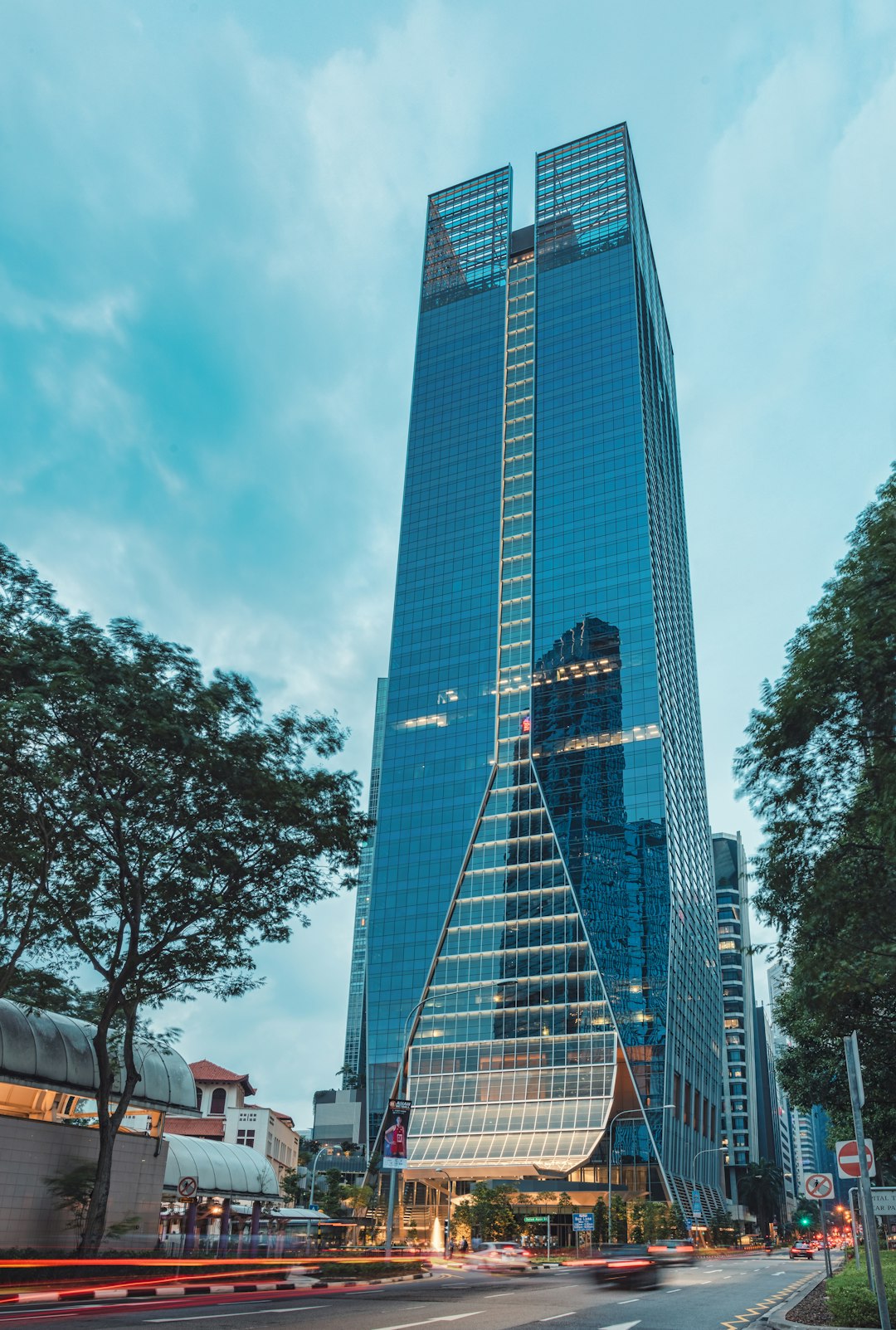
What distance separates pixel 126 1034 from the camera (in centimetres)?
3447

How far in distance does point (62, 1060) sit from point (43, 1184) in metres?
4.57

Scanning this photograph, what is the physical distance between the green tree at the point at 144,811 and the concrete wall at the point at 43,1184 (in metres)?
3.80

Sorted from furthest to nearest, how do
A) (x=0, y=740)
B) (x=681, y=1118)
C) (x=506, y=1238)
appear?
(x=681, y=1118), (x=506, y=1238), (x=0, y=740)

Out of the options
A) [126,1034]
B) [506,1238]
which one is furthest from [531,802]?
[126,1034]

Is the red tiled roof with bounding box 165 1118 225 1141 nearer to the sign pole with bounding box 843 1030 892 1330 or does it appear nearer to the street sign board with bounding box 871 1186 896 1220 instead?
the street sign board with bounding box 871 1186 896 1220

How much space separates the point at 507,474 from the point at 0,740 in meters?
120

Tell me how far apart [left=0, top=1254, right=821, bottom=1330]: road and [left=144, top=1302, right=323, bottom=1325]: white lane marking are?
0.07 ft

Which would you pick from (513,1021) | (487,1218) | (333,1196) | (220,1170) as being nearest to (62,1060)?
(220,1170)

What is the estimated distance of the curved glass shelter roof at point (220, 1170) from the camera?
5056 cm

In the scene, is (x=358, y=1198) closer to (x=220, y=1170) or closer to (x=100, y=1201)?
(x=220, y=1170)

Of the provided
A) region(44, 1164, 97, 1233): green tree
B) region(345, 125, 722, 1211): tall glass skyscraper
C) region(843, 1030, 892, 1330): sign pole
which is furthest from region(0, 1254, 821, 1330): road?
region(345, 125, 722, 1211): tall glass skyscraper

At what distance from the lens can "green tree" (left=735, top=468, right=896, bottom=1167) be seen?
64.6 ft

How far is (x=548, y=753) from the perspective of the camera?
122500 millimetres

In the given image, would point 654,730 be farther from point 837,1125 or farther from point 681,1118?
point 837,1125
